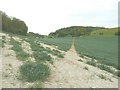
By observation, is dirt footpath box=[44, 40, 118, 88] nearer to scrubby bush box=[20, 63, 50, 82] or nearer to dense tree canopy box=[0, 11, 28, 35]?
scrubby bush box=[20, 63, 50, 82]

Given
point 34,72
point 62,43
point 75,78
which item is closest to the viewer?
point 34,72

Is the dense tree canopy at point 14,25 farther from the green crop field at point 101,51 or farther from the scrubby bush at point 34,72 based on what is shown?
the scrubby bush at point 34,72

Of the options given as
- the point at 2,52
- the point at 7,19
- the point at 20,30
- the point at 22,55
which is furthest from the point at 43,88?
the point at 20,30

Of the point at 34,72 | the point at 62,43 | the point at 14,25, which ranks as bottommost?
the point at 34,72

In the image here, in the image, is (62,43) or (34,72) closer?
(34,72)

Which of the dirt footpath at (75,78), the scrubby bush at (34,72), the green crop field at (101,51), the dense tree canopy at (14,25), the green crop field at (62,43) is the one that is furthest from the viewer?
the dense tree canopy at (14,25)

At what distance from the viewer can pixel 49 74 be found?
15891 mm

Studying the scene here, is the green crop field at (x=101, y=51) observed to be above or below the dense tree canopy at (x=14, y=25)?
below

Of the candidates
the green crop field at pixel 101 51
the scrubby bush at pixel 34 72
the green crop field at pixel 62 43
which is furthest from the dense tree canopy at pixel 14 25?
the scrubby bush at pixel 34 72

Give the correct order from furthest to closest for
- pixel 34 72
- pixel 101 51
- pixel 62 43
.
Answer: pixel 62 43 < pixel 101 51 < pixel 34 72

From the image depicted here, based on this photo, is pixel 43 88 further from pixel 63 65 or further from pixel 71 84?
pixel 63 65

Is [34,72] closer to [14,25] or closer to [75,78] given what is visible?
[75,78]

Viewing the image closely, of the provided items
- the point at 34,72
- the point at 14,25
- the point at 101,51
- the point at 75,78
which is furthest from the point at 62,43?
the point at 14,25

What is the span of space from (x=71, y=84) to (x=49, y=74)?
115cm
